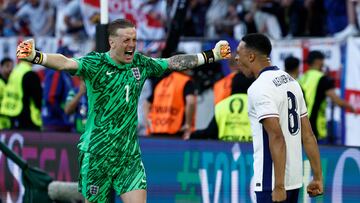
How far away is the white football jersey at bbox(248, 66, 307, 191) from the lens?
906 centimetres

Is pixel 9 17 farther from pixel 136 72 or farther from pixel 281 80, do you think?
pixel 281 80

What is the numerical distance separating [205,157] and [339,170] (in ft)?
4.84

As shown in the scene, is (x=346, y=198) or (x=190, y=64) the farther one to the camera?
(x=346, y=198)

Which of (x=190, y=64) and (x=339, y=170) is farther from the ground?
(x=190, y=64)

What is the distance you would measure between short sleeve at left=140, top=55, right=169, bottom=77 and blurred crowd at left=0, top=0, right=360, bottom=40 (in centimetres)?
447

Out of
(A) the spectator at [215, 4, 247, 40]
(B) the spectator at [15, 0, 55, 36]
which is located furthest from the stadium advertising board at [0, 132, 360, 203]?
(B) the spectator at [15, 0, 55, 36]

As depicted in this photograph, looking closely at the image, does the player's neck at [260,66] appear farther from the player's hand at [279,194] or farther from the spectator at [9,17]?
the spectator at [9,17]

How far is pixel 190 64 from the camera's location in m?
10.7

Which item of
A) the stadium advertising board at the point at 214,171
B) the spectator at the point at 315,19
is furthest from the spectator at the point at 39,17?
the stadium advertising board at the point at 214,171

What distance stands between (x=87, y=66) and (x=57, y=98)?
26.3 ft

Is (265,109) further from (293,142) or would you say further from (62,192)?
(62,192)

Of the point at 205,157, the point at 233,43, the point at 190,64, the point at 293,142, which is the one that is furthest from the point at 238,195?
the point at 233,43

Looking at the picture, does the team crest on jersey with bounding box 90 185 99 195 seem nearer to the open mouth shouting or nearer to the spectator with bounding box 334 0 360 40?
the open mouth shouting

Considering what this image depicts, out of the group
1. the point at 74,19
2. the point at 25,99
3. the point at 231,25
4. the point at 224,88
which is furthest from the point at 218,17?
the point at 224,88
